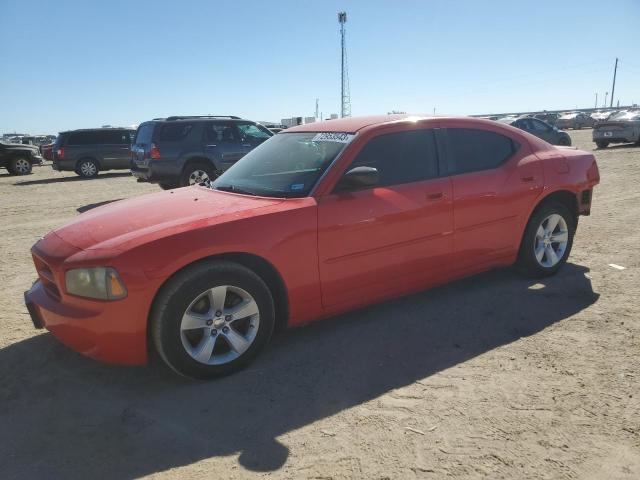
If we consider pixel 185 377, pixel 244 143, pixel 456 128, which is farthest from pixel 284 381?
pixel 244 143

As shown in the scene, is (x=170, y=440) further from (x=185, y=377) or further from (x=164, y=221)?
A: (x=164, y=221)

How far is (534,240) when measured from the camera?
15.0 ft

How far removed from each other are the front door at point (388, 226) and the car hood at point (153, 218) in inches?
19.7

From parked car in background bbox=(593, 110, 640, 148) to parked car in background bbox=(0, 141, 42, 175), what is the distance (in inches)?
886

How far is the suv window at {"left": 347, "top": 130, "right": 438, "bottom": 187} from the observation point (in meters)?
3.78

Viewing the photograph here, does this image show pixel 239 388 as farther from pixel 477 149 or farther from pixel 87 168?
pixel 87 168

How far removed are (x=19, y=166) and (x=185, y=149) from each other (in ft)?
42.7

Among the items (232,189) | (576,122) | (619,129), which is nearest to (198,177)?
(232,189)

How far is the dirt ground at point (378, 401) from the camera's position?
2.38 m

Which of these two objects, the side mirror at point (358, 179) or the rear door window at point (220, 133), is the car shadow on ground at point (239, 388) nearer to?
the side mirror at point (358, 179)

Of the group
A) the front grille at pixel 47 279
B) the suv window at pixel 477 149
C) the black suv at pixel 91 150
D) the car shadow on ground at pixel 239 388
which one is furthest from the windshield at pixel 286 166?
the black suv at pixel 91 150

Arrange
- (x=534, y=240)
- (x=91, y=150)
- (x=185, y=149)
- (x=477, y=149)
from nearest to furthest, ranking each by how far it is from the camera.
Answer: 1. (x=477, y=149)
2. (x=534, y=240)
3. (x=185, y=149)
4. (x=91, y=150)

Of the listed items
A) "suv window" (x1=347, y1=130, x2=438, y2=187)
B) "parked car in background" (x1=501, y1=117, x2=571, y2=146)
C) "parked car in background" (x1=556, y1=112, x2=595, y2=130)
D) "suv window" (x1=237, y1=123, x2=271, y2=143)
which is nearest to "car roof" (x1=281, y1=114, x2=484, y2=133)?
"suv window" (x1=347, y1=130, x2=438, y2=187)

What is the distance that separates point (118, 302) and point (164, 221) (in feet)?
2.05
